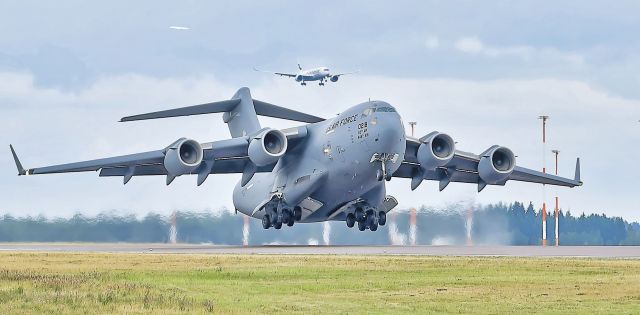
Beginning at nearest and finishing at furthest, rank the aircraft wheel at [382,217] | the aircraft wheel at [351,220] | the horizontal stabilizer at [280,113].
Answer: the aircraft wheel at [382,217] < the aircraft wheel at [351,220] < the horizontal stabilizer at [280,113]

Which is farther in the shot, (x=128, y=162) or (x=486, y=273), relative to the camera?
(x=128, y=162)

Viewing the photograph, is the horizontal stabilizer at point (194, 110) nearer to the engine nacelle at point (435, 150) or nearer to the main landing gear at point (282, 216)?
the main landing gear at point (282, 216)

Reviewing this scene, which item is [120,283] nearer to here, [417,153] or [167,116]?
[417,153]

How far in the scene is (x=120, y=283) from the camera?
25.0 meters

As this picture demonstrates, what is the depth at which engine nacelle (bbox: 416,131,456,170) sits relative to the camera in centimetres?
4409

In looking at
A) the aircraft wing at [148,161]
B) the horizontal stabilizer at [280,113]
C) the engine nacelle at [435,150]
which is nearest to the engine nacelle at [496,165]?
the engine nacelle at [435,150]

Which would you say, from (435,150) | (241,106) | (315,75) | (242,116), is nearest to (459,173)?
(435,150)

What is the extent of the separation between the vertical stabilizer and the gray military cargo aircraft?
2.82 m

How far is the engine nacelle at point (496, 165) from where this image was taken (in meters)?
45.6

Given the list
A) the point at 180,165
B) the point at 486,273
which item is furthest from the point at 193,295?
the point at 180,165

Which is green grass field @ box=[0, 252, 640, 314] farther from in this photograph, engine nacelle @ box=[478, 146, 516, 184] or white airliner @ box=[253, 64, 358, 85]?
white airliner @ box=[253, 64, 358, 85]

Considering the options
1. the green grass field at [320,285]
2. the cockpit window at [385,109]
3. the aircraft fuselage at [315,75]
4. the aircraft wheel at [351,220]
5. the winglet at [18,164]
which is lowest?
the green grass field at [320,285]

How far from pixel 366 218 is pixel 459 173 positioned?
18.6 feet

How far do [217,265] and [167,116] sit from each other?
63.3ft
